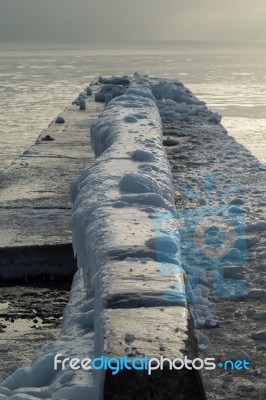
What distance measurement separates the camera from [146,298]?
2387 millimetres

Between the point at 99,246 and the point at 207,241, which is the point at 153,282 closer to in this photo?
the point at 99,246

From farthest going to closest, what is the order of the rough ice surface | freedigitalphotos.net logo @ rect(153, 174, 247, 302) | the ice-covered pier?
1. freedigitalphotos.net logo @ rect(153, 174, 247, 302)
2. the rough ice surface
3. the ice-covered pier

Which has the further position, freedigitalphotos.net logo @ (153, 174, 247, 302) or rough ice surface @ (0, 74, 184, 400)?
freedigitalphotos.net logo @ (153, 174, 247, 302)

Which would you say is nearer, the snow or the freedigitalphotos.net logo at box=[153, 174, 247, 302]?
the snow

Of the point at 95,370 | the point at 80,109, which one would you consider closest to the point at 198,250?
the point at 95,370

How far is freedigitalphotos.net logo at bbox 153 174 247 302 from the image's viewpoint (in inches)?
120

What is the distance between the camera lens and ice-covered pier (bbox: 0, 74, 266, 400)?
2131 millimetres

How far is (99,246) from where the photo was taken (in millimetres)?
2857

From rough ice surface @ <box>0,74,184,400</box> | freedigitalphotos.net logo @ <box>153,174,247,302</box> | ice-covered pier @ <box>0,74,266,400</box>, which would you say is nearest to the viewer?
ice-covered pier @ <box>0,74,266,400</box>

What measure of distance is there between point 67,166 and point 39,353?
3948mm

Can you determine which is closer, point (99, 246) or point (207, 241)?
point (99, 246)

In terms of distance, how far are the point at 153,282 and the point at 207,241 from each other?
135 cm

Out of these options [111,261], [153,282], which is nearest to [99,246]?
[111,261]

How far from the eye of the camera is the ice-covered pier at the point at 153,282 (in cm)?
213
